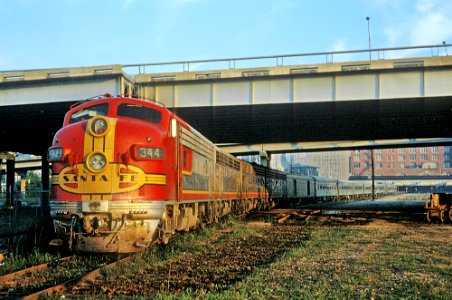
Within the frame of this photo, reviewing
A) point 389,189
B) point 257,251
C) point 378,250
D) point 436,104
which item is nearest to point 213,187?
point 257,251

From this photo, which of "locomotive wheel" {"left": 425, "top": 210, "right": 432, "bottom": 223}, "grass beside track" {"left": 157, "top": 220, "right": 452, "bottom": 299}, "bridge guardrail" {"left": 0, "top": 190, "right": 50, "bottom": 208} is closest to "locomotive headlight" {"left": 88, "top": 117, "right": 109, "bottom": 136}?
"grass beside track" {"left": 157, "top": 220, "right": 452, "bottom": 299}

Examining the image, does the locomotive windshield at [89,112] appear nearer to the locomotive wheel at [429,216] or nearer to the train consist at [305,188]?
the locomotive wheel at [429,216]

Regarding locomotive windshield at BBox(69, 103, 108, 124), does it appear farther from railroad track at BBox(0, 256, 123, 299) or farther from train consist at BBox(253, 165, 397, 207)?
train consist at BBox(253, 165, 397, 207)

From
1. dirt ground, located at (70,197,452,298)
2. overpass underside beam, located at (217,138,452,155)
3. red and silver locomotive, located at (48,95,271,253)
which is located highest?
overpass underside beam, located at (217,138,452,155)

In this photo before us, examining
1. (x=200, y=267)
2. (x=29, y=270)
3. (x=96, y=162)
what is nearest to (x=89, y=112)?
(x=96, y=162)

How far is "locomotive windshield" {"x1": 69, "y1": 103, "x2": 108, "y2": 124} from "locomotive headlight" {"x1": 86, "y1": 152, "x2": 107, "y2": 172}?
4.76ft

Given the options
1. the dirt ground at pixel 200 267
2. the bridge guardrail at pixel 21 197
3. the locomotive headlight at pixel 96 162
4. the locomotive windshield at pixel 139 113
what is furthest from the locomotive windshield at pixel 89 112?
the bridge guardrail at pixel 21 197

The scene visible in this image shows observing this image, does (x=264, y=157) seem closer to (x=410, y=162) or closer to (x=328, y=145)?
(x=328, y=145)

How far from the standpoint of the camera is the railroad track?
734 centimetres

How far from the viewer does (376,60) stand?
81.9 feet

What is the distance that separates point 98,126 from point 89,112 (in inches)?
55.4

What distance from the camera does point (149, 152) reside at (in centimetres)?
1038

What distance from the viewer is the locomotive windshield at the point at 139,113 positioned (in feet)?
36.9

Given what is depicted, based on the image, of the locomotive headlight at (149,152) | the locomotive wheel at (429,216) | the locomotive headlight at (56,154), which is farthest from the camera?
the locomotive wheel at (429,216)
